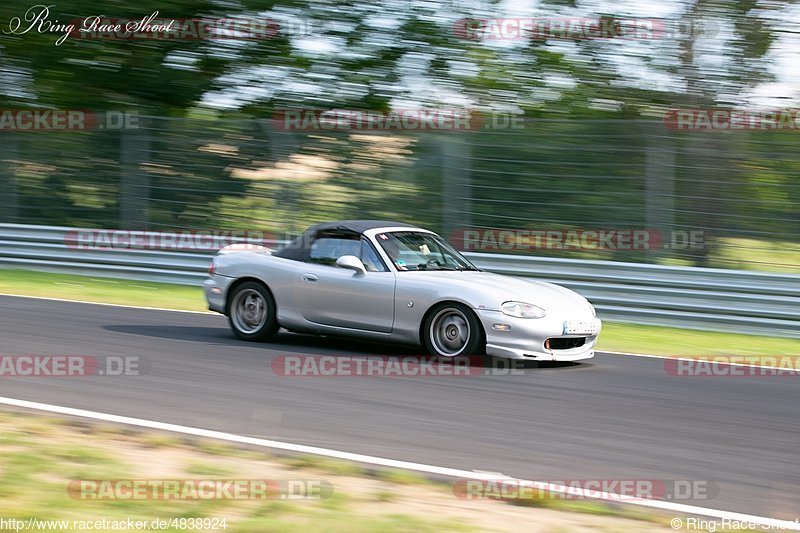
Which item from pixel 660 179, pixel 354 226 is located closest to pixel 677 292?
pixel 660 179

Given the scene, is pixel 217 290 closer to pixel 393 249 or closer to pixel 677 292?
pixel 393 249

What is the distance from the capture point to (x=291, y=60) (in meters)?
20.4

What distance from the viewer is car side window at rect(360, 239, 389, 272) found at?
31.7ft

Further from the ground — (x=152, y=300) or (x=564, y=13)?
(x=564, y=13)

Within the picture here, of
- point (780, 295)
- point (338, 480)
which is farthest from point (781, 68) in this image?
point (338, 480)

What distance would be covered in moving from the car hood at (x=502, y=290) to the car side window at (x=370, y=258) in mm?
264

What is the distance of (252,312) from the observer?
10.4m

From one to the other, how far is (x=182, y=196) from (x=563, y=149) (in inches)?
264

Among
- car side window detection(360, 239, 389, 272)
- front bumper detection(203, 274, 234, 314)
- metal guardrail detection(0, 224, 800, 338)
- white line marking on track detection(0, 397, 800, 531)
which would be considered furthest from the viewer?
metal guardrail detection(0, 224, 800, 338)

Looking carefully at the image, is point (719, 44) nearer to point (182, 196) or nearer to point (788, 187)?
point (788, 187)

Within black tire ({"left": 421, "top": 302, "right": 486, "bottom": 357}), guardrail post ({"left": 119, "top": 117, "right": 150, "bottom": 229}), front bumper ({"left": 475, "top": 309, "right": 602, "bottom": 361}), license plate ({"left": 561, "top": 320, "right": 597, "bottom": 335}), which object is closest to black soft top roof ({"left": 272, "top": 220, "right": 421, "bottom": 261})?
black tire ({"left": 421, "top": 302, "right": 486, "bottom": 357})

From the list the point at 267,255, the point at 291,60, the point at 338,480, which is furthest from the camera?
the point at 291,60

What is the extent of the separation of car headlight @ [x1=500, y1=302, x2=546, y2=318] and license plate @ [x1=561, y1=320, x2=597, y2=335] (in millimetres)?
268

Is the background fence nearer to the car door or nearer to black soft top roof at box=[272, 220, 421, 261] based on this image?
black soft top roof at box=[272, 220, 421, 261]
